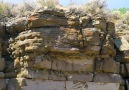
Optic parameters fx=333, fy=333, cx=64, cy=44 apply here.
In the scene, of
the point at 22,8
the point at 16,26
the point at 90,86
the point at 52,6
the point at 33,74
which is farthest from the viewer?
the point at 52,6

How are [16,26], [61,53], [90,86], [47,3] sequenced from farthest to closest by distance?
[47,3] < [16,26] < [90,86] < [61,53]

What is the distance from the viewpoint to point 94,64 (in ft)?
33.1

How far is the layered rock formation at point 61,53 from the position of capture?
9508 millimetres

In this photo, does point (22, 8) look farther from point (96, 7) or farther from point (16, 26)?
point (96, 7)

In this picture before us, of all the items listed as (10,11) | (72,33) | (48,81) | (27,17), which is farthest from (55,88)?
(10,11)

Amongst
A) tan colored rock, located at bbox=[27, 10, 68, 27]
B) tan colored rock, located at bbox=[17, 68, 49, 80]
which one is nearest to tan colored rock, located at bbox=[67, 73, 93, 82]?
tan colored rock, located at bbox=[17, 68, 49, 80]

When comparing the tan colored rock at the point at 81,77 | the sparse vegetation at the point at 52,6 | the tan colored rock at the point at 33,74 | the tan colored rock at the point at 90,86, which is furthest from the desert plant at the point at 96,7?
the tan colored rock at the point at 33,74

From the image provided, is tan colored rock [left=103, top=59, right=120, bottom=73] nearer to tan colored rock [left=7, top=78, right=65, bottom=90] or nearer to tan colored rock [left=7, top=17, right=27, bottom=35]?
tan colored rock [left=7, top=78, right=65, bottom=90]

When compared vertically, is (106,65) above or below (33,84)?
above

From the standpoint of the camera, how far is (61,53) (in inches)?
381

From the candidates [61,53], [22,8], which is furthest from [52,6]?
[61,53]

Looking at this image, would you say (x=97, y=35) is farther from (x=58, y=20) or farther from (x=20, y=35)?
(x=20, y=35)

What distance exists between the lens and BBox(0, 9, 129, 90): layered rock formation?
951 centimetres

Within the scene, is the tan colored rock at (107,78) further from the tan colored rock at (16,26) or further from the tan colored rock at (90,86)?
the tan colored rock at (16,26)
